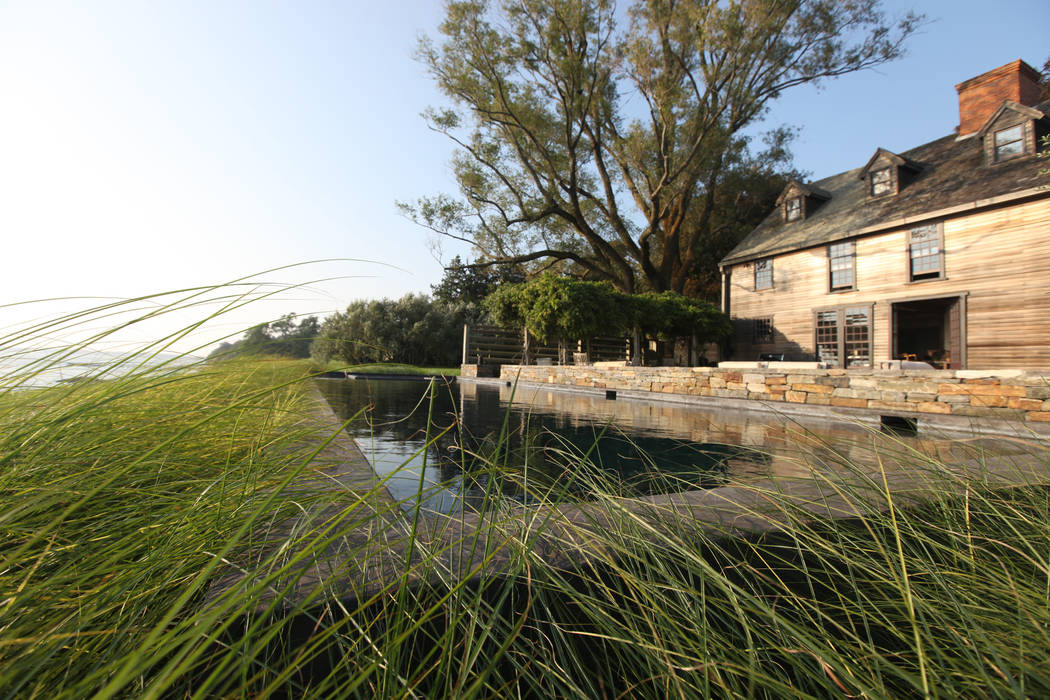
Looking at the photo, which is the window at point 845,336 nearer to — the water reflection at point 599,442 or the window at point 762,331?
the window at point 762,331

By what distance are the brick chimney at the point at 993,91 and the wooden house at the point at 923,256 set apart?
3 cm

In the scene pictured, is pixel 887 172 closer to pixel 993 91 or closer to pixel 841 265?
pixel 841 265

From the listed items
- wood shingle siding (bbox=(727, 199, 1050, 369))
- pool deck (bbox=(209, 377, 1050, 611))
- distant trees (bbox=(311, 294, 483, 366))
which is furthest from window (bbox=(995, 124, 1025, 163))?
distant trees (bbox=(311, 294, 483, 366))

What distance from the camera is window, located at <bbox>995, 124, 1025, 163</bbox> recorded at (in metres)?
11.2

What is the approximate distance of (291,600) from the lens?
852mm

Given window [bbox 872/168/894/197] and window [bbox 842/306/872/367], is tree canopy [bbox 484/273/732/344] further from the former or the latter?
window [bbox 872/168/894/197]

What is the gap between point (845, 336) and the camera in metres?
13.5

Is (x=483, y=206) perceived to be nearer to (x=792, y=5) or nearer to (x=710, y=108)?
(x=710, y=108)

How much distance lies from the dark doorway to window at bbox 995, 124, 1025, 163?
12.0 feet

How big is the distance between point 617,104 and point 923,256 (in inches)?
462

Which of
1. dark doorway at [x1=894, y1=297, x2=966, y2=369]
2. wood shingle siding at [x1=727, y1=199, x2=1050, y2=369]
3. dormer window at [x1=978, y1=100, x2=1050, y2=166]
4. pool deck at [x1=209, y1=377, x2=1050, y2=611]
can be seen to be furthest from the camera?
dark doorway at [x1=894, y1=297, x2=966, y2=369]

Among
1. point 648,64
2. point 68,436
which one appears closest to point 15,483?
point 68,436

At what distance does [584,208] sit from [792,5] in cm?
1000

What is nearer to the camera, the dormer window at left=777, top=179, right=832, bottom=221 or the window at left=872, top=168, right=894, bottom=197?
the window at left=872, top=168, right=894, bottom=197
